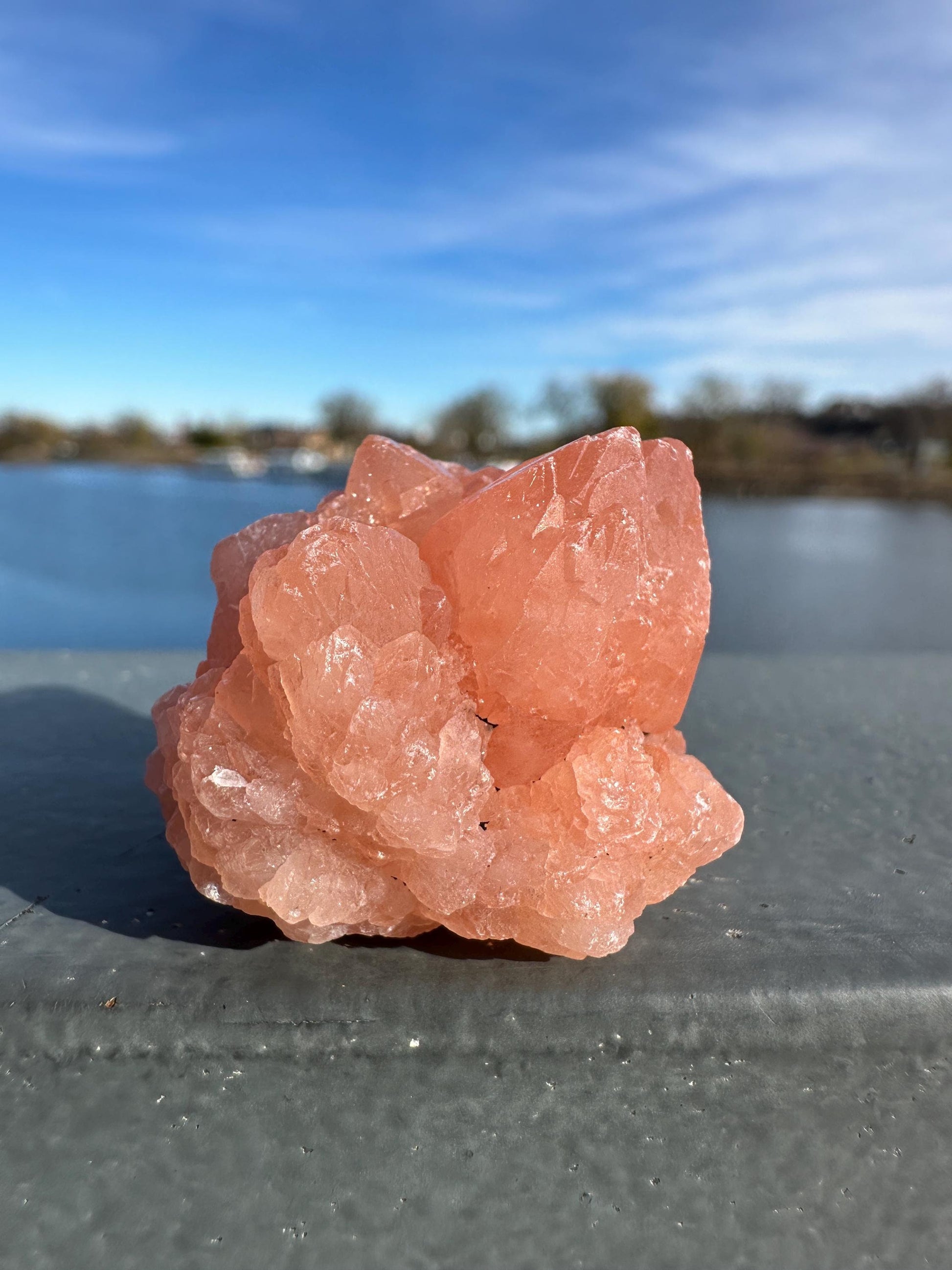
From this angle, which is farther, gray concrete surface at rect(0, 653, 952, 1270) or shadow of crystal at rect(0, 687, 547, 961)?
shadow of crystal at rect(0, 687, 547, 961)

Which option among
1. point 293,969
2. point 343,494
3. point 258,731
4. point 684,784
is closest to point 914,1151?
point 684,784

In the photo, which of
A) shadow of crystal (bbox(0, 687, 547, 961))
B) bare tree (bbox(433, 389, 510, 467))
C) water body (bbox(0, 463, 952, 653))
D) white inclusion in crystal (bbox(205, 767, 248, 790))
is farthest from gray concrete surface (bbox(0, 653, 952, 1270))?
bare tree (bbox(433, 389, 510, 467))

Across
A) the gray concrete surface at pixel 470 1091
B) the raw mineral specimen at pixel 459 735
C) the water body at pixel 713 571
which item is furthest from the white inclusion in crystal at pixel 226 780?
the water body at pixel 713 571

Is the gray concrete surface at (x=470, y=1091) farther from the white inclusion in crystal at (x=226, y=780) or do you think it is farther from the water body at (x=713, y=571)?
the water body at (x=713, y=571)

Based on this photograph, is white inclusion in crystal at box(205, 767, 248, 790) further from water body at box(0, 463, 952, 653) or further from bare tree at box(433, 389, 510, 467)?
bare tree at box(433, 389, 510, 467)

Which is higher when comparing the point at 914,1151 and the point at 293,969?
the point at 293,969

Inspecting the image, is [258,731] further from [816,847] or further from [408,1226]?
[816,847]
